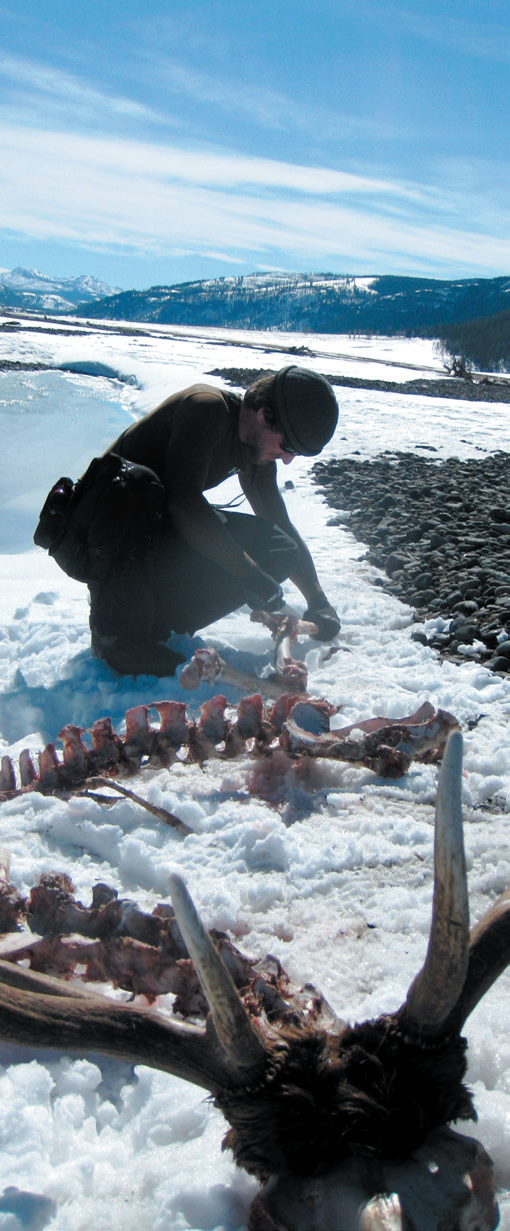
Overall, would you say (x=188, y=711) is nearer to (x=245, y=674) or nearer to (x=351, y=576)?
(x=245, y=674)

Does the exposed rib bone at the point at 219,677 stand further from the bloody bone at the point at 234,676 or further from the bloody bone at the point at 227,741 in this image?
the bloody bone at the point at 227,741

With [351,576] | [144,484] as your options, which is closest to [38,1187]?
[144,484]

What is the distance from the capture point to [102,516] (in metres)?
3.57

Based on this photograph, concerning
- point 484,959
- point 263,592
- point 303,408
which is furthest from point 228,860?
point 303,408

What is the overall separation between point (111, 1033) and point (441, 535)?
552 cm

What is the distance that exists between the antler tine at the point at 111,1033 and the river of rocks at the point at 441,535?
114 inches

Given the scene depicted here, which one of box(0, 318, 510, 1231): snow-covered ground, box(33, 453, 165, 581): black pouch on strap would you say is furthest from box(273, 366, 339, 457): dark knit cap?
box(0, 318, 510, 1231): snow-covered ground

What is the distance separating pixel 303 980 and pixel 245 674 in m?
1.85

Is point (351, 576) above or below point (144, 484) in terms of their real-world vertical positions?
below

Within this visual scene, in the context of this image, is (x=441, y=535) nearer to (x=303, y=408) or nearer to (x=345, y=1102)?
(x=303, y=408)

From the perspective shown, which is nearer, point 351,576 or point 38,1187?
point 38,1187

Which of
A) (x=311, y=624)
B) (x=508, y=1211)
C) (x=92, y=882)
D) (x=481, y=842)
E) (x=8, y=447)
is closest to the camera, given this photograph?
(x=508, y=1211)

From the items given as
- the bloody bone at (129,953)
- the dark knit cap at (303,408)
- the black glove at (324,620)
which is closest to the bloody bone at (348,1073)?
the bloody bone at (129,953)

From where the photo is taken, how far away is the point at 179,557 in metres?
3.92
